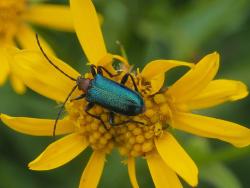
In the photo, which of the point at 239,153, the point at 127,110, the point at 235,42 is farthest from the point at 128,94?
the point at 235,42

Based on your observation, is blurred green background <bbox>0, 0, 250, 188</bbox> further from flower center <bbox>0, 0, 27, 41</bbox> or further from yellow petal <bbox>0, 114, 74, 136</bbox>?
yellow petal <bbox>0, 114, 74, 136</bbox>

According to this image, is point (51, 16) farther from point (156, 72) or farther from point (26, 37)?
point (156, 72)

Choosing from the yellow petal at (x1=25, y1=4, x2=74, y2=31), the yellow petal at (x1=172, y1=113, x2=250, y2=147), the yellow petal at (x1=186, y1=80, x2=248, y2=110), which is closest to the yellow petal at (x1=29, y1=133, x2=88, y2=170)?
the yellow petal at (x1=172, y1=113, x2=250, y2=147)

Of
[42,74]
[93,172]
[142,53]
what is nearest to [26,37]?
[142,53]

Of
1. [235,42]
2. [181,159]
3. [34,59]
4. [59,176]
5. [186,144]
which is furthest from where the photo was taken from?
[235,42]

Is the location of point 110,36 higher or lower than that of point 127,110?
lower

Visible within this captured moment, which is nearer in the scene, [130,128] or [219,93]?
[219,93]

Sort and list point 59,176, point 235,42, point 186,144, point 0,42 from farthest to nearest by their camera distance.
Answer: point 235,42
point 59,176
point 0,42
point 186,144

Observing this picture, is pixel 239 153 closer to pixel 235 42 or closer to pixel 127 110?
pixel 127 110

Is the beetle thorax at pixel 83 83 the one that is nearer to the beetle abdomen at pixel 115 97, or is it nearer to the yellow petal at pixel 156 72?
the beetle abdomen at pixel 115 97
